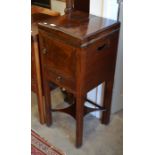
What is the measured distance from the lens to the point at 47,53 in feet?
4.85

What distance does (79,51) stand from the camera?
1269 mm

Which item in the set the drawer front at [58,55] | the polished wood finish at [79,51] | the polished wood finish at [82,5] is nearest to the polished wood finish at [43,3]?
the polished wood finish at [82,5]

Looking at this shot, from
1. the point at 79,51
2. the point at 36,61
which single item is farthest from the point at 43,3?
the point at 79,51

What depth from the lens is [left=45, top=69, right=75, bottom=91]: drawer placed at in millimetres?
1424

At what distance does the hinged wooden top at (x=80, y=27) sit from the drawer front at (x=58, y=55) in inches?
2.4

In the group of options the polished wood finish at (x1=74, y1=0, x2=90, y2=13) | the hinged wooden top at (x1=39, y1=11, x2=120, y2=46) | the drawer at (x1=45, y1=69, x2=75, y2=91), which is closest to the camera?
the hinged wooden top at (x1=39, y1=11, x2=120, y2=46)

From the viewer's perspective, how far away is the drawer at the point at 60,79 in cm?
142

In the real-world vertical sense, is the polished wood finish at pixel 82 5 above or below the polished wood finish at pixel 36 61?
above

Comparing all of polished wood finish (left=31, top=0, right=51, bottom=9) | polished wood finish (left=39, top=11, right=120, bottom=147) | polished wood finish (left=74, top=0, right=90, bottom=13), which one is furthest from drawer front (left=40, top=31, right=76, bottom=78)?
polished wood finish (left=31, top=0, right=51, bottom=9)

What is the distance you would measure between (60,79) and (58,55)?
0.54 ft

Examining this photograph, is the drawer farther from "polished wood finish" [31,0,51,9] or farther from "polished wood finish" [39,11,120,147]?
"polished wood finish" [31,0,51,9]

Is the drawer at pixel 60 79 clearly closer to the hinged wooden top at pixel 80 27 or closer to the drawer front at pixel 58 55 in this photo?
the drawer front at pixel 58 55
